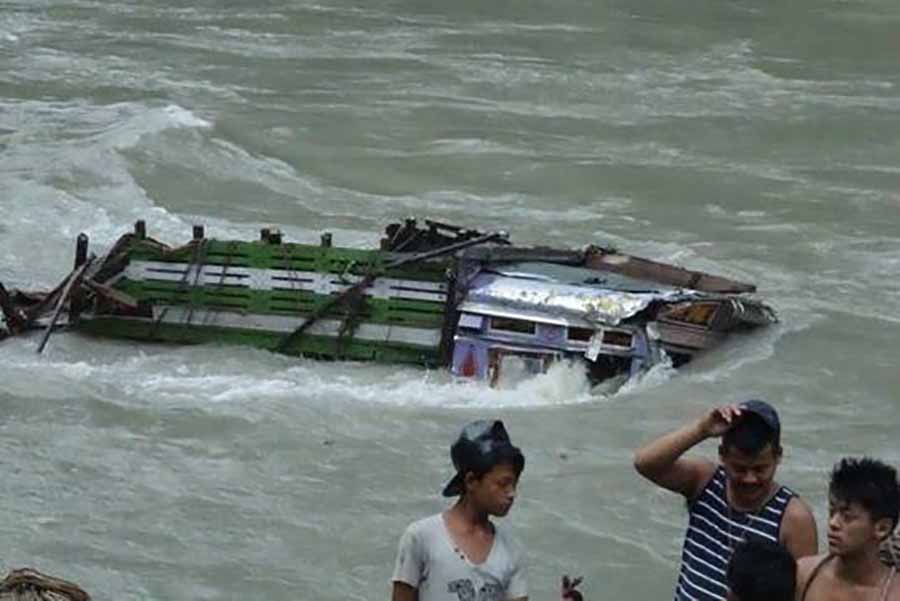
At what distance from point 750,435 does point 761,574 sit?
2.13ft

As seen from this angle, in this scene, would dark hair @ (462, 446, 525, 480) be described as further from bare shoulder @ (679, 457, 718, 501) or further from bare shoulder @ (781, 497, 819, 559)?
bare shoulder @ (781, 497, 819, 559)

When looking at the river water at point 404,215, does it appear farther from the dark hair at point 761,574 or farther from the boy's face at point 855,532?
the dark hair at point 761,574

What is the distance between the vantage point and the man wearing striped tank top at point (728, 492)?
5.02 m

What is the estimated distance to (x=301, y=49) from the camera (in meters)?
31.1

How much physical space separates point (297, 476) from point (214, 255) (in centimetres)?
312

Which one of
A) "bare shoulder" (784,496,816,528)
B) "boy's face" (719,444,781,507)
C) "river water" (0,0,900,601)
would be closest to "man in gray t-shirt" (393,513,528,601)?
"boy's face" (719,444,781,507)

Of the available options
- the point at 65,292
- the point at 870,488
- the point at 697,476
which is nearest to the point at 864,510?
the point at 870,488

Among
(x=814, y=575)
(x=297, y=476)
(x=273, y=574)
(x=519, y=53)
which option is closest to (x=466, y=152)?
(x=519, y=53)

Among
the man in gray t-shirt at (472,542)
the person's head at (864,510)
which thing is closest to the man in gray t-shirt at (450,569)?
the man in gray t-shirt at (472,542)

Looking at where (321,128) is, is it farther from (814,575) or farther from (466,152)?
(814,575)

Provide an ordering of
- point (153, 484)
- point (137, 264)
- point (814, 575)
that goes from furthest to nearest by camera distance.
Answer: point (137, 264) → point (153, 484) → point (814, 575)

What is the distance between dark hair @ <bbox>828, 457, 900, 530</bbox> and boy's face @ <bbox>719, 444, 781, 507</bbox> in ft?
0.82

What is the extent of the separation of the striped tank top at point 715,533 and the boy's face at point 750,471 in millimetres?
39

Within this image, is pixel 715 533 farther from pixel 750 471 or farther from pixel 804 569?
pixel 804 569
